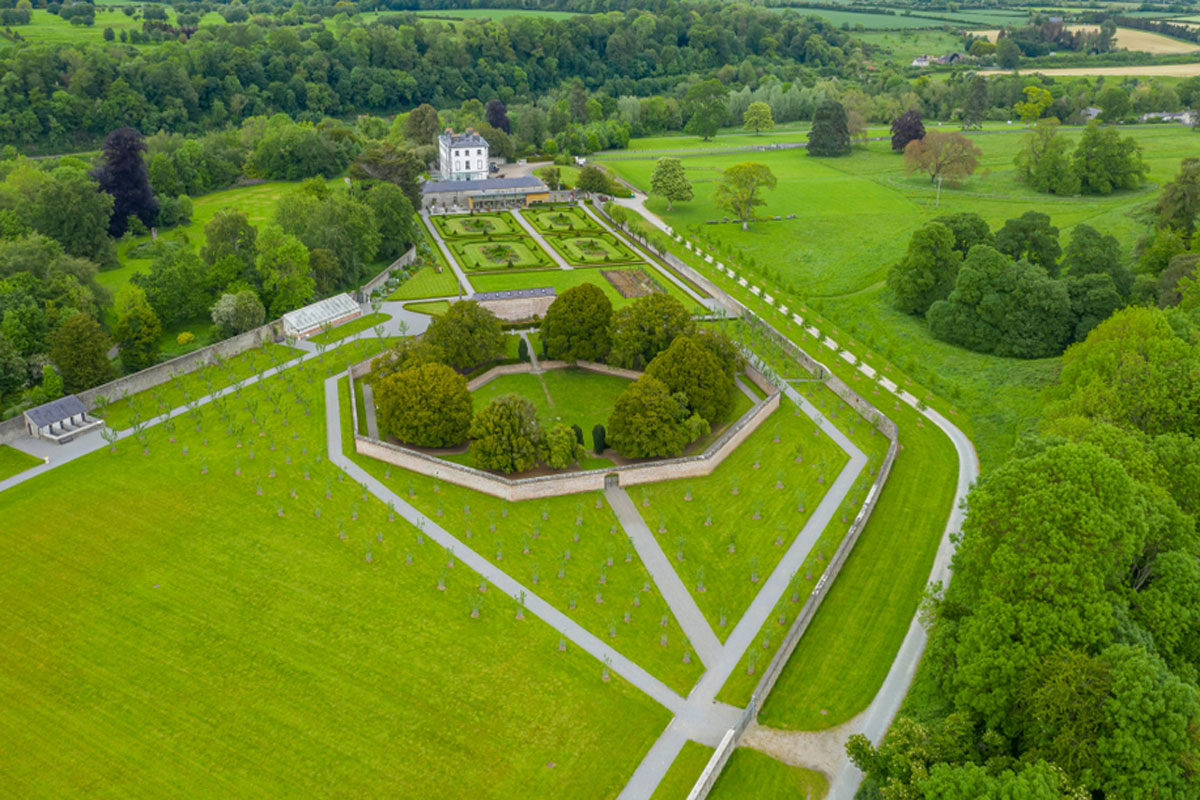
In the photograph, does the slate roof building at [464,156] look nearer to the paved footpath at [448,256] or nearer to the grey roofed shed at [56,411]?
the paved footpath at [448,256]

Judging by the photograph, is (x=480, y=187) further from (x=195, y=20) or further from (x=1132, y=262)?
(x=195, y=20)

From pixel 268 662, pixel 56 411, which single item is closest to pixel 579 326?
pixel 268 662

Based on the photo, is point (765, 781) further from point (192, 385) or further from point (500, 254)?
point (500, 254)

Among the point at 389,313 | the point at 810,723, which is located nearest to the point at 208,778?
the point at 810,723

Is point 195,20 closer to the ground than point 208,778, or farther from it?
farther from it

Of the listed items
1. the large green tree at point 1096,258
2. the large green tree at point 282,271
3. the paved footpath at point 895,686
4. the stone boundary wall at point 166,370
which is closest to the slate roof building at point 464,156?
the large green tree at point 282,271

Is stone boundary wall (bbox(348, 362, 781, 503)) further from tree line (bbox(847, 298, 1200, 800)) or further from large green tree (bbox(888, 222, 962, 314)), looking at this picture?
large green tree (bbox(888, 222, 962, 314))

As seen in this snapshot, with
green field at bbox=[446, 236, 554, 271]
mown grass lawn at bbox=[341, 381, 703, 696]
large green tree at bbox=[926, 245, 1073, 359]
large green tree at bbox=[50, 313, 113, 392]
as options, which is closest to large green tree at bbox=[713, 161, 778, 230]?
green field at bbox=[446, 236, 554, 271]
